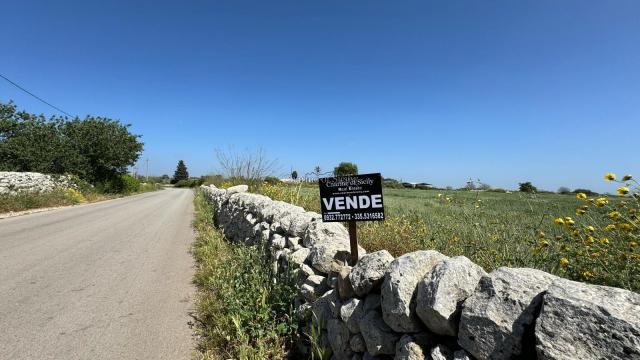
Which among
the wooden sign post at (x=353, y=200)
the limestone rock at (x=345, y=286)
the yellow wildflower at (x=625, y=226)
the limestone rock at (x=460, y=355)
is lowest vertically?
the limestone rock at (x=460, y=355)

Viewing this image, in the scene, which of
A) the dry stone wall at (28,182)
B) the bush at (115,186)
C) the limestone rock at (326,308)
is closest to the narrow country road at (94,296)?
the limestone rock at (326,308)

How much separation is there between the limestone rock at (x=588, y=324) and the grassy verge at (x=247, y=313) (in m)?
2.34

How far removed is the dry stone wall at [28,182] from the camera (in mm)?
17609

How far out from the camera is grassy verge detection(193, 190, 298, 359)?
11.2 ft

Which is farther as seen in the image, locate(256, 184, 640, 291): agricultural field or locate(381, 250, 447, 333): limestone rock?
locate(256, 184, 640, 291): agricultural field

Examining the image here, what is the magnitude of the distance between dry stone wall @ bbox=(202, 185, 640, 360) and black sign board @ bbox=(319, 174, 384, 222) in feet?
1.34

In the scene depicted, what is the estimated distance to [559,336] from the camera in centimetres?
155

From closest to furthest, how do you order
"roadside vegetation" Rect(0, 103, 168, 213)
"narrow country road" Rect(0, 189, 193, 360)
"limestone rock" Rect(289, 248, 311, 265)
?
"narrow country road" Rect(0, 189, 193, 360) → "limestone rock" Rect(289, 248, 311, 265) → "roadside vegetation" Rect(0, 103, 168, 213)

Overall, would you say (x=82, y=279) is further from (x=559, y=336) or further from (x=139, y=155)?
(x=139, y=155)

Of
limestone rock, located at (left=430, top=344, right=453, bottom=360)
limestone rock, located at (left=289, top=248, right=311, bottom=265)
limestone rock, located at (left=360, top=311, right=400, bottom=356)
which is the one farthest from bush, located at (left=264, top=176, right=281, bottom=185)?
limestone rock, located at (left=430, top=344, right=453, bottom=360)

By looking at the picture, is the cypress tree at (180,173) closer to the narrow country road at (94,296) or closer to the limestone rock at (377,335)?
the narrow country road at (94,296)

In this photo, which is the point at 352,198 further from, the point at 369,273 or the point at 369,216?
the point at 369,273

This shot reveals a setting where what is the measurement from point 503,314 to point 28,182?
24146 mm

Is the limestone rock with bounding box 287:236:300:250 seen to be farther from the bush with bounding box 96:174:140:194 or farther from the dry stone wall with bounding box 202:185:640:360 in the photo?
the bush with bounding box 96:174:140:194
